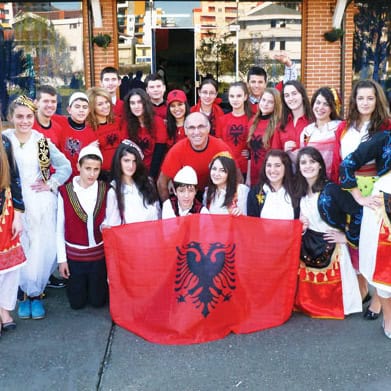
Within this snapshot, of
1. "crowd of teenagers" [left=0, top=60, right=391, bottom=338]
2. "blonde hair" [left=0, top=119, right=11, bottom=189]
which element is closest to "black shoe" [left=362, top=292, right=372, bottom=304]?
"crowd of teenagers" [left=0, top=60, right=391, bottom=338]

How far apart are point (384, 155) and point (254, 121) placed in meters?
1.59

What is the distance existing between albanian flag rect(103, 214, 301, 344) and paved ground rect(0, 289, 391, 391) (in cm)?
17

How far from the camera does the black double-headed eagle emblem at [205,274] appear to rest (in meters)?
4.09

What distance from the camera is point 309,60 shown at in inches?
395

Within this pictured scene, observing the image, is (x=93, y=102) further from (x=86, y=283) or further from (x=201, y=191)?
(x=86, y=283)

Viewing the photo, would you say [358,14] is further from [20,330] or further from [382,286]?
[20,330]

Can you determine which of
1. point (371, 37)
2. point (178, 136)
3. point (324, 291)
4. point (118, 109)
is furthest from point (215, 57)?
point (324, 291)

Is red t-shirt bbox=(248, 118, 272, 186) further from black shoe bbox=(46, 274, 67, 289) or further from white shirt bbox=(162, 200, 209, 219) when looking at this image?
black shoe bbox=(46, 274, 67, 289)

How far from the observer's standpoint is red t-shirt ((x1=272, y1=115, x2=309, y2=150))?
195 inches

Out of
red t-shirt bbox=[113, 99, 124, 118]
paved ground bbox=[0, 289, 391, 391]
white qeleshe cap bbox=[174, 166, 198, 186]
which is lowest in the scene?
paved ground bbox=[0, 289, 391, 391]

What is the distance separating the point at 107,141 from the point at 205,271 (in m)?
1.70

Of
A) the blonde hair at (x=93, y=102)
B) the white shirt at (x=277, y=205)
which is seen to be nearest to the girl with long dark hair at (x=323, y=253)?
the white shirt at (x=277, y=205)

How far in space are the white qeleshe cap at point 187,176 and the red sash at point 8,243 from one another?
1.34 metres

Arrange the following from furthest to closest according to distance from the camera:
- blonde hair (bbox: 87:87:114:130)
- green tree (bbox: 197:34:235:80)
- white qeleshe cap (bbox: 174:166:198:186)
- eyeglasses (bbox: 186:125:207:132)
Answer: green tree (bbox: 197:34:235:80) → blonde hair (bbox: 87:87:114:130) → eyeglasses (bbox: 186:125:207:132) → white qeleshe cap (bbox: 174:166:198:186)
